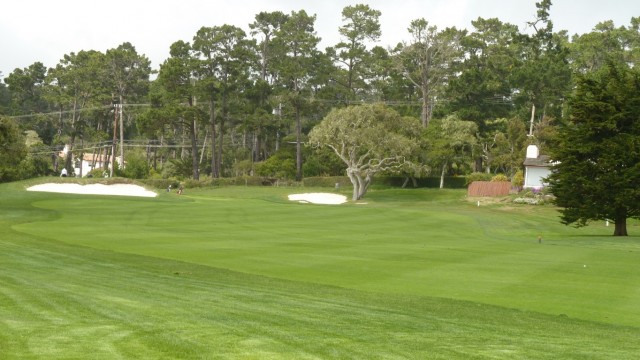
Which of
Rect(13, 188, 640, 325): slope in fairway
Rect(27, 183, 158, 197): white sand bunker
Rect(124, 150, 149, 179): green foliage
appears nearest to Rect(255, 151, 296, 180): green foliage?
Rect(124, 150, 149, 179): green foliage

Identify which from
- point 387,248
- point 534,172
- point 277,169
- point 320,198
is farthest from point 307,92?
point 387,248

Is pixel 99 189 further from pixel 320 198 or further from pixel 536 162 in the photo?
pixel 536 162

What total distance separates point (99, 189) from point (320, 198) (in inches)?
866

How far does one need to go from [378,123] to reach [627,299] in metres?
60.4

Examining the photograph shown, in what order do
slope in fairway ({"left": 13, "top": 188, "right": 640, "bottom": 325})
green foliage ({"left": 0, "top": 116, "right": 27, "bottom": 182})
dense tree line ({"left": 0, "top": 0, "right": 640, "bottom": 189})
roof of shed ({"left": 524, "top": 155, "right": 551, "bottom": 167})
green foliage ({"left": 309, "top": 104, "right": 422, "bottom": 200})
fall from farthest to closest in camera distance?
dense tree line ({"left": 0, "top": 0, "right": 640, "bottom": 189})
green foliage ({"left": 309, "top": 104, "right": 422, "bottom": 200})
roof of shed ({"left": 524, "top": 155, "right": 551, "bottom": 167})
green foliage ({"left": 0, "top": 116, "right": 27, "bottom": 182})
slope in fairway ({"left": 13, "top": 188, "right": 640, "bottom": 325})

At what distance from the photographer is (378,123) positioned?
77000 mm

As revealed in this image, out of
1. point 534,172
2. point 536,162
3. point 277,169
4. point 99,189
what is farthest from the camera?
point 277,169

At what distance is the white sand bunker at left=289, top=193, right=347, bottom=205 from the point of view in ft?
254

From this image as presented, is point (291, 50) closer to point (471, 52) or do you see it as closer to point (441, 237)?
point (471, 52)

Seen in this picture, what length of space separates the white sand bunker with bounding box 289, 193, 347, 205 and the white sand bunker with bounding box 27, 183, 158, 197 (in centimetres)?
1515

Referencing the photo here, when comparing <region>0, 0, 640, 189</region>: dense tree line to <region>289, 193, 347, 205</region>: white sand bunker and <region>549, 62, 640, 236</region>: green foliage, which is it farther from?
<region>549, 62, 640, 236</region>: green foliage

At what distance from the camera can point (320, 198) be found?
3098 inches

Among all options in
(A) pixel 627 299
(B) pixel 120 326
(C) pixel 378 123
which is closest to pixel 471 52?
(C) pixel 378 123

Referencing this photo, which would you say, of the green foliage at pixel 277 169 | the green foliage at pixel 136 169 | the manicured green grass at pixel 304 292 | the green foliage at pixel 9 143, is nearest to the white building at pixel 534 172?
the manicured green grass at pixel 304 292
